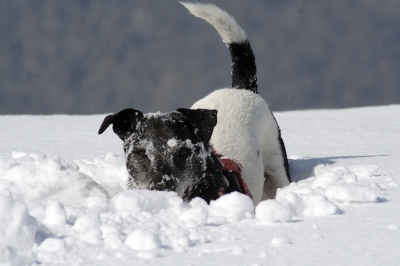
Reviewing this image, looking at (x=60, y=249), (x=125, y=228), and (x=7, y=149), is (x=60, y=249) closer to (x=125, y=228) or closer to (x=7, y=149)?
(x=125, y=228)

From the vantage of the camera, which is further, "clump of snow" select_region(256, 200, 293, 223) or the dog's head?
the dog's head

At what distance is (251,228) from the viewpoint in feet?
7.68

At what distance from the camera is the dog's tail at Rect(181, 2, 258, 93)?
535 centimetres

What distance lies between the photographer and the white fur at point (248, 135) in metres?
4.57

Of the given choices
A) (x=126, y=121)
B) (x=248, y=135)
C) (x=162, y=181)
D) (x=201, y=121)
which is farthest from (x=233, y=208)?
(x=248, y=135)

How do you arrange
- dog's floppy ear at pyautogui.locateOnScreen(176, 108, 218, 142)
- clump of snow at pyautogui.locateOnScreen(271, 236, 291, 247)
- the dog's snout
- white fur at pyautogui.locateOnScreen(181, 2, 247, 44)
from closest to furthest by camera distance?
clump of snow at pyautogui.locateOnScreen(271, 236, 291, 247) < the dog's snout < dog's floppy ear at pyautogui.locateOnScreen(176, 108, 218, 142) < white fur at pyautogui.locateOnScreen(181, 2, 247, 44)

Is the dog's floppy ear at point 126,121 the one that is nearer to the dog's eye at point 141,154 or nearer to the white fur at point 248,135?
the dog's eye at point 141,154

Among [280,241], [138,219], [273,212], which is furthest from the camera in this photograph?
[273,212]

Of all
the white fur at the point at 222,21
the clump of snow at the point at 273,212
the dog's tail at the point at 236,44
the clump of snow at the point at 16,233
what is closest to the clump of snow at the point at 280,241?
the clump of snow at the point at 273,212

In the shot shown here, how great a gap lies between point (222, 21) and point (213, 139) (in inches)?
53.8

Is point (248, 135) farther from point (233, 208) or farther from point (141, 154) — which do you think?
point (233, 208)

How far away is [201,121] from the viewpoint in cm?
373

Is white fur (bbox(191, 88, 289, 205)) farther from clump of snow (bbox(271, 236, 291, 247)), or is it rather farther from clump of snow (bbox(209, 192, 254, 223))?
clump of snow (bbox(271, 236, 291, 247))

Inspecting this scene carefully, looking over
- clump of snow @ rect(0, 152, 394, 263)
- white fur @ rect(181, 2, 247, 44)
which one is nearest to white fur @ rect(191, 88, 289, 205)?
white fur @ rect(181, 2, 247, 44)
